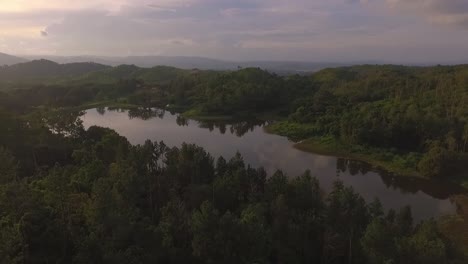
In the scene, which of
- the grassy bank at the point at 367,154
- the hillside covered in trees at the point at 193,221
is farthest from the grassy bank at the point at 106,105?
the hillside covered in trees at the point at 193,221

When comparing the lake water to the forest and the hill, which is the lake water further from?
the hill

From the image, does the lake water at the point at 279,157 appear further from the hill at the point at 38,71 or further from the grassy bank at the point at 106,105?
the hill at the point at 38,71

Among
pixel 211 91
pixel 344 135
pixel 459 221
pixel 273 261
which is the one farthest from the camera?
pixel 211 91

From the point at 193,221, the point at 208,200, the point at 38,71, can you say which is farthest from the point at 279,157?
the point at 38,71

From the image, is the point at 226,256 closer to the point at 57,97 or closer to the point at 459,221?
the point at 459,221

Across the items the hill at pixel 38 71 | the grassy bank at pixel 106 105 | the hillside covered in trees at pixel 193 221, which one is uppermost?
the hill at pixel 38 71

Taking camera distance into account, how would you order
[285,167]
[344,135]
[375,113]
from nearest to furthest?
1. [285,167]
2. [344,135]
3. [375,113]

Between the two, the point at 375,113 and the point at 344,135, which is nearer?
the point at 344,135

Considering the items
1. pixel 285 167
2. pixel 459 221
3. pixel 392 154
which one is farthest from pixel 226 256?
pixel 392 154

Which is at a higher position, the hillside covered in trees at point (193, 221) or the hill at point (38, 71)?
the hill at point (38, 71)
